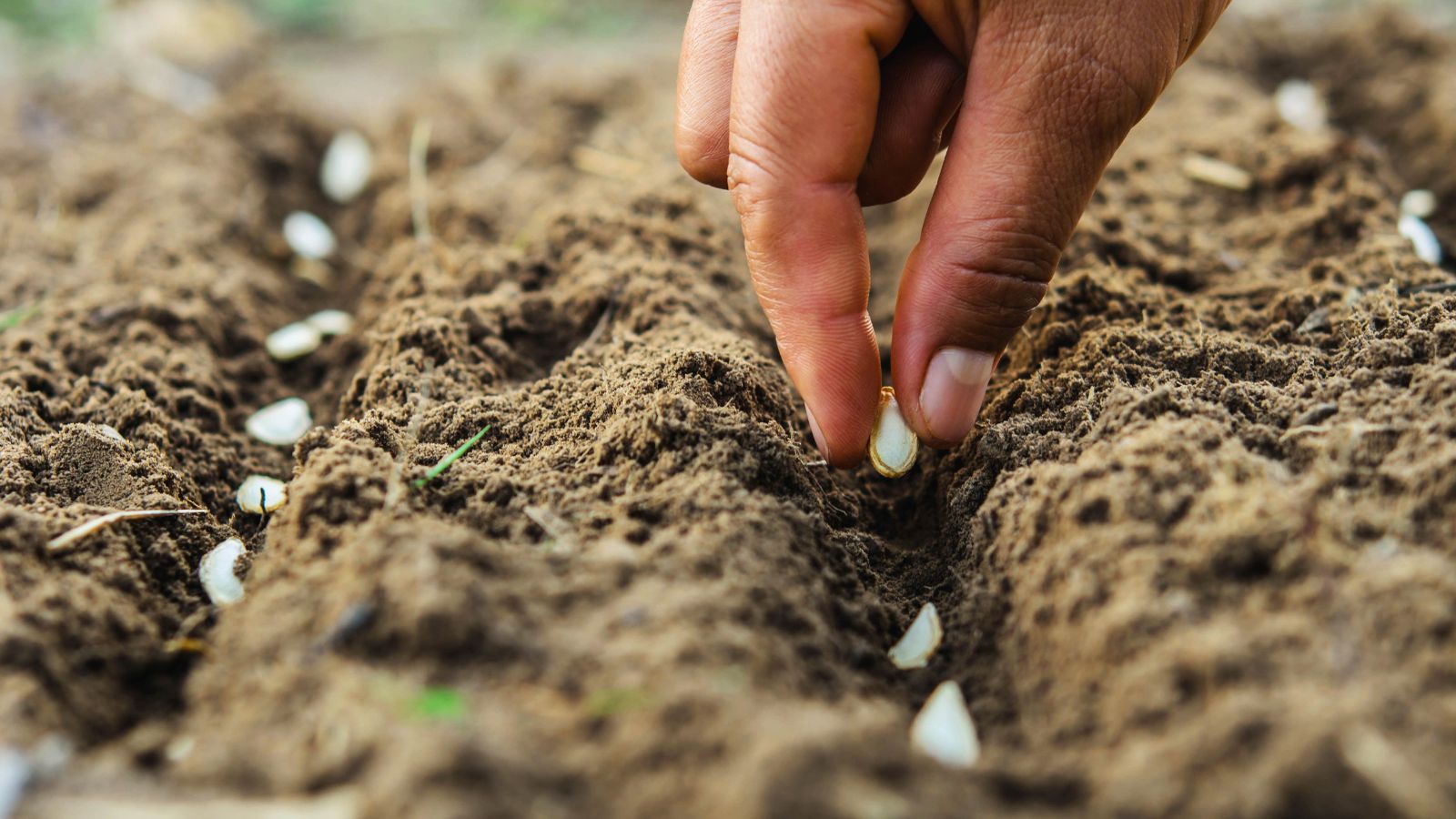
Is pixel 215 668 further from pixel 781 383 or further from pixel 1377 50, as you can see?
pixel 1377 50

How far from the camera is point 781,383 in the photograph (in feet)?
5.62

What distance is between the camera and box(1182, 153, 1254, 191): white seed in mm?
2332

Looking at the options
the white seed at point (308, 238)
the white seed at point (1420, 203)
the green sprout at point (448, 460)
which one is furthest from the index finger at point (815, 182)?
the white seed at point (1420, 203)

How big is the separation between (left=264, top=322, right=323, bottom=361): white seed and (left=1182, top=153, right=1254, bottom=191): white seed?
199 cm

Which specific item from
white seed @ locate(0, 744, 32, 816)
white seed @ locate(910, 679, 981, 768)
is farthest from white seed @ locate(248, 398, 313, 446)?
white seed @ locate(910, 679, 981, 768)

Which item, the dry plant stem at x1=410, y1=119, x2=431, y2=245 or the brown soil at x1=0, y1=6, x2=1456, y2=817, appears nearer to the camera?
the brown soil at x1=0, y1=6, x2=1456, y2=817

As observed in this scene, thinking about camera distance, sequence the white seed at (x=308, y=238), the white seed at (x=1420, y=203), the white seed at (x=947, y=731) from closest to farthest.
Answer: the white seed at (x=947, y=731), the white seed at (x=1420, y=203), the white seed at (x=308, y=238)

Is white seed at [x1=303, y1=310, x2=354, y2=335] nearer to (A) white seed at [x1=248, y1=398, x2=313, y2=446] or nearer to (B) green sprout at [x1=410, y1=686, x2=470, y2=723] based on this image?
(A) white seed at [x1=248, y1=398, x2=313, y2=446]

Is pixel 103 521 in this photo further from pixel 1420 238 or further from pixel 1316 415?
pixel 1420 238

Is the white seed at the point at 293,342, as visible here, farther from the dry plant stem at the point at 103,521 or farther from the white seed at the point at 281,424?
the dry plant stem at the point at 103,521

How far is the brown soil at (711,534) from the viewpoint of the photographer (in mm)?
912

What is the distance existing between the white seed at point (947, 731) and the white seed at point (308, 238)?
1976 millimetres

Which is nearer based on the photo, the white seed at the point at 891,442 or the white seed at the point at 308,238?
the white seed at the point at 891,442

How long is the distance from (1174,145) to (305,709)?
2.32 meters
